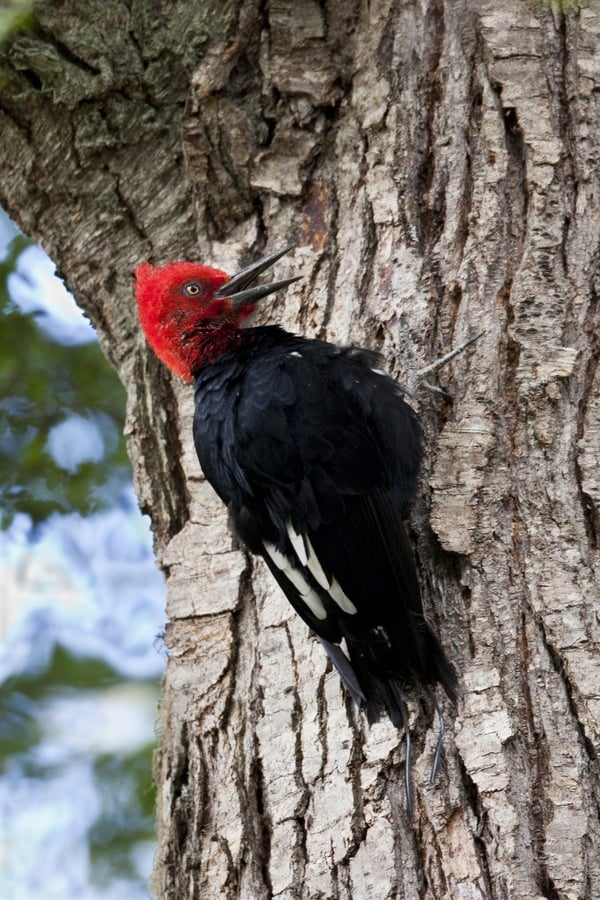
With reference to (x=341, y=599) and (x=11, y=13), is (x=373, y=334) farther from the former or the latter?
(x=11, y=13)

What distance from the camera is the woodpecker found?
8.63 ft

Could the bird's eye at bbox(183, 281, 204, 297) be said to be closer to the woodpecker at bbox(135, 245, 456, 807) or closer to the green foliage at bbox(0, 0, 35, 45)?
the woodpecker at bbox(135, 245, 456, 807)

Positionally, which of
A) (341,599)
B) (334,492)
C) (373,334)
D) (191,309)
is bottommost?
(341,599)

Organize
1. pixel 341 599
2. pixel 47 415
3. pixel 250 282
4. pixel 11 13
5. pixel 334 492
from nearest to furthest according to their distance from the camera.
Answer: pixel 11 13 → pixel 341 599 → pixel 334 492 → pixel 250 282 → pixel 47 415

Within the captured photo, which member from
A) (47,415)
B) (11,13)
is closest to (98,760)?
(47,415)

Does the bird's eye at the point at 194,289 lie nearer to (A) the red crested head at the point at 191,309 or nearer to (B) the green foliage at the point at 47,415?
(A) the red crested head at the point at 191,309

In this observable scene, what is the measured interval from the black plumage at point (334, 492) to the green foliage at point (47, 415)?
5.70ft

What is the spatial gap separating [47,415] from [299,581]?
7.82ft

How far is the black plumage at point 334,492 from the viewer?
2.63m

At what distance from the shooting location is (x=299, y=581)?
2.74m

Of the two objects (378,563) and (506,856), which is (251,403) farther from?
(506,856)

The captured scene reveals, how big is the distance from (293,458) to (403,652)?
628mm

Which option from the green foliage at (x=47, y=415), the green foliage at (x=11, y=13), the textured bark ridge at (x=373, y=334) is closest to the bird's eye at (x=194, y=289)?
the textured bark ridge at (x=373, y=334)

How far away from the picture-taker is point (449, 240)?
3000 mm
